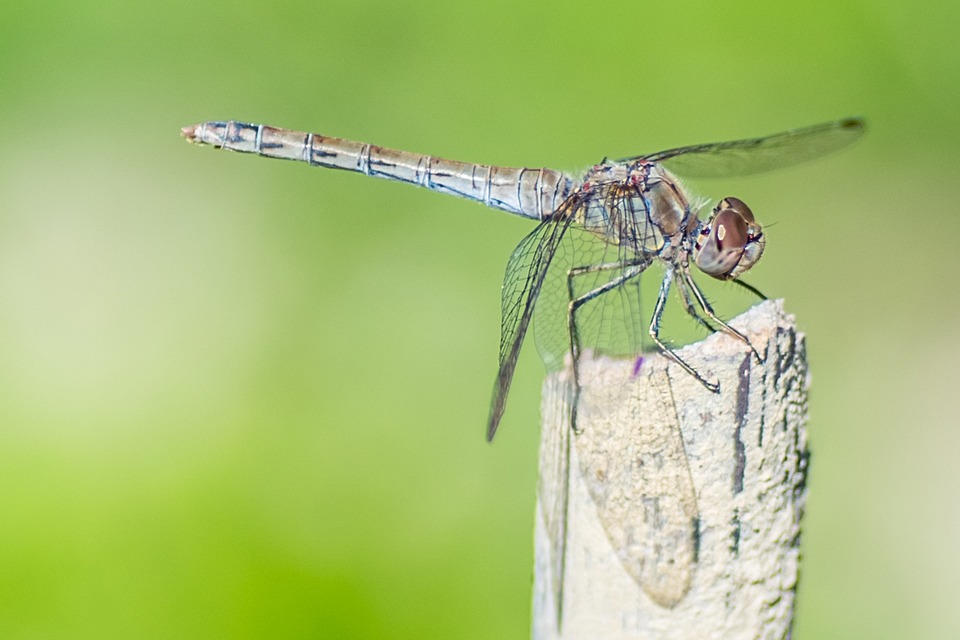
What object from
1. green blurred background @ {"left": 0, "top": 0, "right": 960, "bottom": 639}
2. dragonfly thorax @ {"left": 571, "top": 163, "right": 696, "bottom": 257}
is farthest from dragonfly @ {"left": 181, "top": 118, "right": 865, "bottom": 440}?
green blurred background @ {"left": 0, "top": 0, "right": 960, "bottom": 639}

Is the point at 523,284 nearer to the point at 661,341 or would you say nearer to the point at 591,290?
the point at 591,290

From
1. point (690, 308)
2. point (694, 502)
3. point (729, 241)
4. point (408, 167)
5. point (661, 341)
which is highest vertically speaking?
point (408, 167)

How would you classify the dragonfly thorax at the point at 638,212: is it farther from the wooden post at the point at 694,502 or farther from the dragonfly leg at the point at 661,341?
the wooden post at the point at 694,502

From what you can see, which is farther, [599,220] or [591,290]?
[599,220]

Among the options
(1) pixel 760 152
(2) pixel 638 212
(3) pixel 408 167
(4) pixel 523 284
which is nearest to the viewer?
(4) pixel 523 284

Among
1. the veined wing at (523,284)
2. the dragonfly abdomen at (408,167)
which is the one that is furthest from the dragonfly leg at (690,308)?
the dragonfly abdomen at (408,167)

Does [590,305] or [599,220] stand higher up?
[599,220]

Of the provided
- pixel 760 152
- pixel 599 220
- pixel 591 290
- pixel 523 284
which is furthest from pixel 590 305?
pixel 760 152

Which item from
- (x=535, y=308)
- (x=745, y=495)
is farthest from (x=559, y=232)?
(x=745, y=495)
